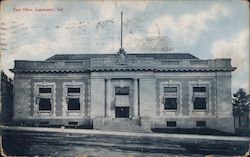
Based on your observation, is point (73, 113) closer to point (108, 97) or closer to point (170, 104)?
point (108, 97)

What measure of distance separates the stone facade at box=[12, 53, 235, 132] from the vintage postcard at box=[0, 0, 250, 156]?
0.06 metres

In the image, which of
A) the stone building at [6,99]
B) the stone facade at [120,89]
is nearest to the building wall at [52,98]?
the stone facade at [120,89]

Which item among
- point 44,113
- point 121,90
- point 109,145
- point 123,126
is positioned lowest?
point 109,145

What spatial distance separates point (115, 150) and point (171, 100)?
6.63 m

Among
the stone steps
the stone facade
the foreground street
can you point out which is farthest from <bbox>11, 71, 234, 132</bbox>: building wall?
the foreground street

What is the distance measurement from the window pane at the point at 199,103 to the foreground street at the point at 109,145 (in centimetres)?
274

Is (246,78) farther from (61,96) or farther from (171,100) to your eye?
(61,96)

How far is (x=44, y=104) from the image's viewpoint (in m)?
19.9

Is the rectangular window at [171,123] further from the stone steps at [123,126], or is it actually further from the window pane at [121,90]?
the window pane at [121,90]

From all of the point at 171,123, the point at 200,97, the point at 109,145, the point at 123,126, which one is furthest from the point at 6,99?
the point at 200,97

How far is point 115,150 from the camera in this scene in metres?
14.6

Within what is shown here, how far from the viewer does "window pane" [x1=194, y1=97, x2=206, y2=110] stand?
1862cm

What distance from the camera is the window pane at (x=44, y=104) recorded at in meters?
19.8

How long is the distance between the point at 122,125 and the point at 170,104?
3447mm
